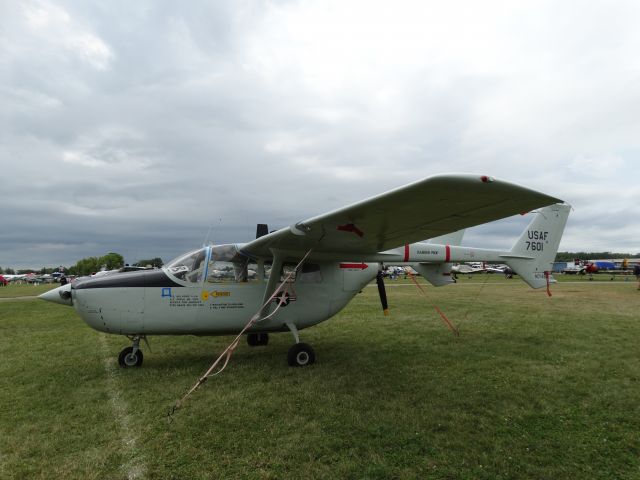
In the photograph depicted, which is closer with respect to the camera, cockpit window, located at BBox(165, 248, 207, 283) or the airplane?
the airplane

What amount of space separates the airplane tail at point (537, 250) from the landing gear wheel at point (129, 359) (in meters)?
8.65

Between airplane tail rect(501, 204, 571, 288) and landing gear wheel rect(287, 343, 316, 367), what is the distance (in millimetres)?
5873

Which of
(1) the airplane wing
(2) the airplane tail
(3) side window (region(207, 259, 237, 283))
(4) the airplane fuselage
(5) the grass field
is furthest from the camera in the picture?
(2) the airplane tail

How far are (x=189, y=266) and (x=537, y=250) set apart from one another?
8.56m

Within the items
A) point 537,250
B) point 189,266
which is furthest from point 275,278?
point 537,250

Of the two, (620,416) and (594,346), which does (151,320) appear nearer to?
(620,416)

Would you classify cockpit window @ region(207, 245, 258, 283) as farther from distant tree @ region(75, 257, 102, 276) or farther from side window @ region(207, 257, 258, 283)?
distant tree @ region(75, 257, 102, 276)

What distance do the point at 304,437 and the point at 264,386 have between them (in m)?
1.77

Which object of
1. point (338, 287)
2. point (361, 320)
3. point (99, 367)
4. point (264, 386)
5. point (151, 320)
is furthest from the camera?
point (361, 320)

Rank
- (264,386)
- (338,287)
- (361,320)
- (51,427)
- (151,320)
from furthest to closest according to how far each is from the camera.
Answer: (361,320)
(338,287)
(151,320)
(264,386)
(51,427)

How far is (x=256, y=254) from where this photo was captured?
6.90 metres

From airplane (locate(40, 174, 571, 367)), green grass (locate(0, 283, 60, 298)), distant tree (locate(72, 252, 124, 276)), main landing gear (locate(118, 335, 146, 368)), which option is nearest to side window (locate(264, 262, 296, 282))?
airplane (locate(40, 174, 571, 367))

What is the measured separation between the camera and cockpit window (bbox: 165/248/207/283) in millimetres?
6531

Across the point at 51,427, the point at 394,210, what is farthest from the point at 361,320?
the point at 51,427
